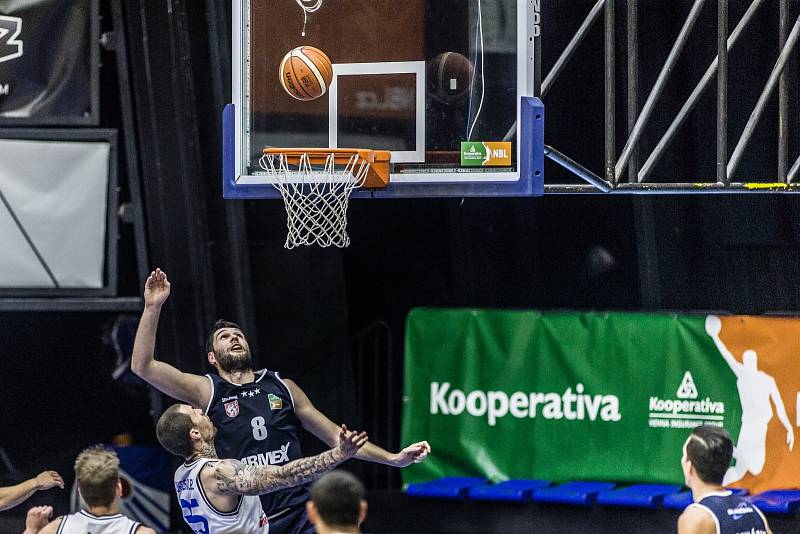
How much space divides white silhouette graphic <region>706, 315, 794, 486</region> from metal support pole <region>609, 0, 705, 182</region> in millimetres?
2090

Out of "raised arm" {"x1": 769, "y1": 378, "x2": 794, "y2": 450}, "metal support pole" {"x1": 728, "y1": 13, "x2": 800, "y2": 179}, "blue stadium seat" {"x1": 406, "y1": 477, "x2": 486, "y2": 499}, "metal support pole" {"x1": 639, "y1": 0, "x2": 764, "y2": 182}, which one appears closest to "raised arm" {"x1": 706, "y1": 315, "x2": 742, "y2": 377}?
"raised arm" {"x1": 769, "y1": 378, "x2": 794, "y2": 450}

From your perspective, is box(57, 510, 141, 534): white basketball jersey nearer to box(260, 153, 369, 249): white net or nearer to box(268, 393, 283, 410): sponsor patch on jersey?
box(268, 393, 283, 410): sponsor patch on jersey

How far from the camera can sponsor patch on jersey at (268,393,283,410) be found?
24.8ft

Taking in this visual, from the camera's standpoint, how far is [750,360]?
9500 millimetres

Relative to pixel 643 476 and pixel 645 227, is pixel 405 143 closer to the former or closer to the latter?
pixel 645 227

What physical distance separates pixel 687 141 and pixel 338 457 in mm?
4898

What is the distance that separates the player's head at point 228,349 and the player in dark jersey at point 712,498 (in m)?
3.11

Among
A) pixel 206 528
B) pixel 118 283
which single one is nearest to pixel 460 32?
pixel 206 528

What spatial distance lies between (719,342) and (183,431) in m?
4.93

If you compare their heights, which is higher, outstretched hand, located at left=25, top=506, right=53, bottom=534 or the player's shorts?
outstretched hand, located at left=25, top=506, right=53, bottom=534

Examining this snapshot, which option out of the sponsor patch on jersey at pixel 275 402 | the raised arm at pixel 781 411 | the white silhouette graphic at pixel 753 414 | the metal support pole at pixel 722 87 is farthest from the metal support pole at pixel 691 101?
the sponsor patch on jersey at pixel 275 402

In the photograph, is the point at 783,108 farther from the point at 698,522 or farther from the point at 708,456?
the point at 698,522

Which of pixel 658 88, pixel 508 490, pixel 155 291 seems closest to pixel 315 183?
pixel 155 291

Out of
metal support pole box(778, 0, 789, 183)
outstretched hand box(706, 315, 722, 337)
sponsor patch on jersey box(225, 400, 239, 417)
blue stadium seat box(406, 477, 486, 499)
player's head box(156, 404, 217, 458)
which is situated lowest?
blue stadium seat box(406, 477, 486, 499)
